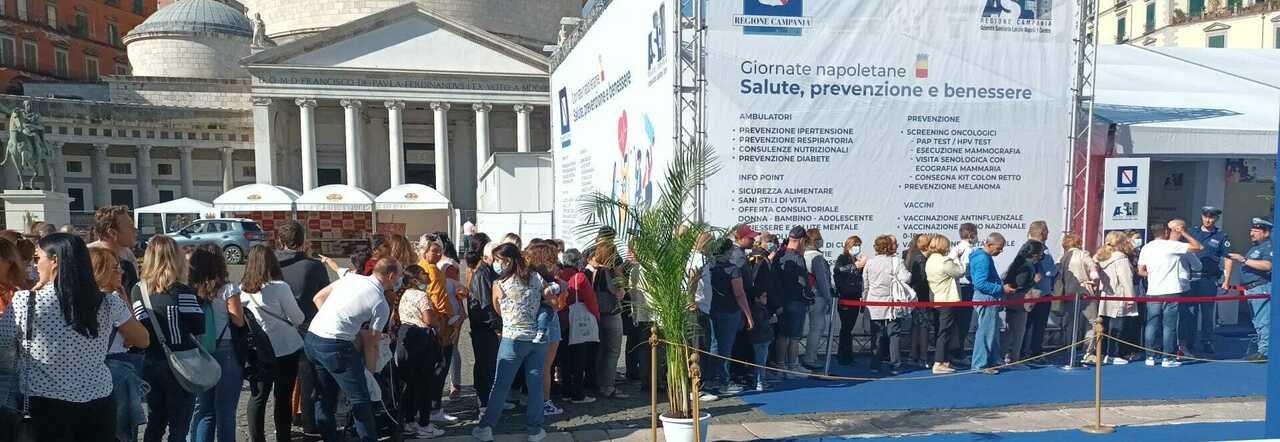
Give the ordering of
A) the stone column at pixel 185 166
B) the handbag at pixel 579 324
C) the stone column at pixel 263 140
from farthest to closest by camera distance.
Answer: the stone column at pixel 185 166
the stone column at pixel 263 140
the handbag at pixel 579 324

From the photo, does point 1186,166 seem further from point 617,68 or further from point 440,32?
point 440,32

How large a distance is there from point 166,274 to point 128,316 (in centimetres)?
80

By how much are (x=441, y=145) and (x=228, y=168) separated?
13697 mm

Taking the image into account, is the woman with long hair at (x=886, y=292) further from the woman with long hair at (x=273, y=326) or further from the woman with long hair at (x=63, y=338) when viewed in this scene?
the woman with long hair at (x=63, y=338)

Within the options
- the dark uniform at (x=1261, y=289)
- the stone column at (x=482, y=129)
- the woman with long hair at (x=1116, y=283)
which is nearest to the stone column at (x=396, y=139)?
the stone column at (x=482, y=129)

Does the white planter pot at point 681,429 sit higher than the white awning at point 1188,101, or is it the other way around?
the white awning at point 1188,101

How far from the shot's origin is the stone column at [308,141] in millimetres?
38000

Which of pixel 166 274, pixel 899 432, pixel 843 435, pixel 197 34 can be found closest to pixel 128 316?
pixel 166 274

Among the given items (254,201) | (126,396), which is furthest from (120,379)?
(254,201)

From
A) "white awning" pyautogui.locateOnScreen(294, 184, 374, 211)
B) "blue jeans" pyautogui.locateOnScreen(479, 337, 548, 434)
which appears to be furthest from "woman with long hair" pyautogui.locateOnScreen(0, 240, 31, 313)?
"white awning" pyautogui.locateOnScreen(294, 184, 374, 211)

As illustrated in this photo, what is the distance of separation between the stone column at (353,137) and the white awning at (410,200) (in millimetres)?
15540

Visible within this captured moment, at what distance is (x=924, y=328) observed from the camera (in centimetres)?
779

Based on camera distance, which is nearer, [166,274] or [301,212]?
[166,274]

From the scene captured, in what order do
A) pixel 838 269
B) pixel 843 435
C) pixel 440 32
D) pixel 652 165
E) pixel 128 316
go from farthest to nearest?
1. pixel 440 32
2. pixel 652 165
3. pixel 838 269
4. pixel 843 435
5. pixel 128 316
